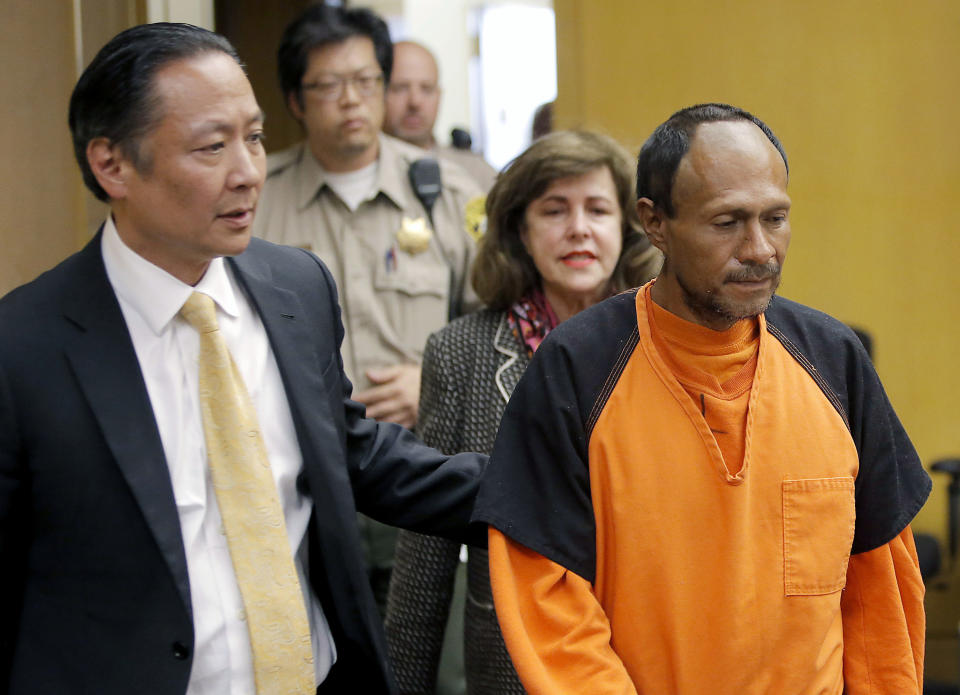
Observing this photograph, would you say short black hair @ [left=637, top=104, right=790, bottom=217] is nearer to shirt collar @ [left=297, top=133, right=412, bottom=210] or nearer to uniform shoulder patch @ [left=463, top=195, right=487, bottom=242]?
uniform shoulder patch @ [left=463, top=195, right=487, bottom=242]

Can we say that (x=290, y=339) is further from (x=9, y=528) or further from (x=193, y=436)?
(x=9, y=528)

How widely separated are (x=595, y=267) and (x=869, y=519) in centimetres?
94

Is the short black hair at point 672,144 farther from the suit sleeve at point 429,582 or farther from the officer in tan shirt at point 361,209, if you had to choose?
the officer in tan shirt at point 361,209

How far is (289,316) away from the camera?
2.00m

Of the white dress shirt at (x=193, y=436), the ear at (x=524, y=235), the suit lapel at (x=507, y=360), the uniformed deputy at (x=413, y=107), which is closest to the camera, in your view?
the white dress shirt at (x=193, y=436)

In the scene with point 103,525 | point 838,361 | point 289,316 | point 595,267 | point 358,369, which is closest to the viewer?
point 103,525

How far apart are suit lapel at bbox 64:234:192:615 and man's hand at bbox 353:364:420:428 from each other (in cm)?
144

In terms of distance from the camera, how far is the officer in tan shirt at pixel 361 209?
11.1ft

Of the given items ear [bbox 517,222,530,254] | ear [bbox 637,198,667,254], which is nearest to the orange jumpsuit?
ear [bbox 637,198,667,254]

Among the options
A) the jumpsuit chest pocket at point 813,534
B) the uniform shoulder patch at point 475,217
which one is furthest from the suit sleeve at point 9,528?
the uniform shoulder patch at point 475,217

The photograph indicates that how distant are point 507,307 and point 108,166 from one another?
111 centimetres

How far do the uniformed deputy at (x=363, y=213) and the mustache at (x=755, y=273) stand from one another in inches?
67.2

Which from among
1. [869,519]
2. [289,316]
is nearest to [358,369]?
[289,316]

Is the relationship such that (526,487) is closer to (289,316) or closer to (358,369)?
(289,316)
